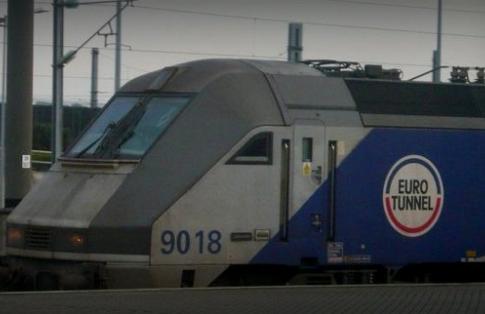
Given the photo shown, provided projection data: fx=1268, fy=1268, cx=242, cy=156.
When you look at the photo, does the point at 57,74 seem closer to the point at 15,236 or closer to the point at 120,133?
the point at 120,133

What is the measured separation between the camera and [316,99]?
16.9m

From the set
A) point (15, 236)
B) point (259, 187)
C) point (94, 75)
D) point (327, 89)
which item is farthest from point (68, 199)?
point (94, 75)

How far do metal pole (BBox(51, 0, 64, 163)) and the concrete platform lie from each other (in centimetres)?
1958

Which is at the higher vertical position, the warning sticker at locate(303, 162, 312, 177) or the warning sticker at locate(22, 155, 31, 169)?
the warning sticker at locate(303, 162, 312, 177)

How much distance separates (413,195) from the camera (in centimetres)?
1734

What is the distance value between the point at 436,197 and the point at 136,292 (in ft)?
18.0

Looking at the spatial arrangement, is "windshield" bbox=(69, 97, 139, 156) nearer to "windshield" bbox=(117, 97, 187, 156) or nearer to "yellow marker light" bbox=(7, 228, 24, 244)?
"windshield" bbox=(117, 97, 187, 156)

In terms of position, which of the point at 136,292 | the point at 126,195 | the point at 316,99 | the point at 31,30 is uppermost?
the point at 31,30

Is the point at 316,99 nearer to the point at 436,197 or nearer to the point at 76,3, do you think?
the point at 436,197

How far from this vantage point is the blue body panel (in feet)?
54.2

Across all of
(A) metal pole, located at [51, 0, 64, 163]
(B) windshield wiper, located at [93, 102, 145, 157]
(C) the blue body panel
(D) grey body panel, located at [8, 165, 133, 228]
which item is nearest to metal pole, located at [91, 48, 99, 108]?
(A) metal pole, located at [51, 0, 64, 163]

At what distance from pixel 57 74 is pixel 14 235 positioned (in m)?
18.7

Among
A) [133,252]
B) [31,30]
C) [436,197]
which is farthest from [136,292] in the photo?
[31,30]

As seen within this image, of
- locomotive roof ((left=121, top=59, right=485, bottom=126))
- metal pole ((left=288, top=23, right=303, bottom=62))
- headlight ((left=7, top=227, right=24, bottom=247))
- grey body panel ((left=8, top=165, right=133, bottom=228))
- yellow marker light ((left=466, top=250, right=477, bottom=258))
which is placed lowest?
yellow marker light ((left=466, top=250, right=477, bottom=258))
